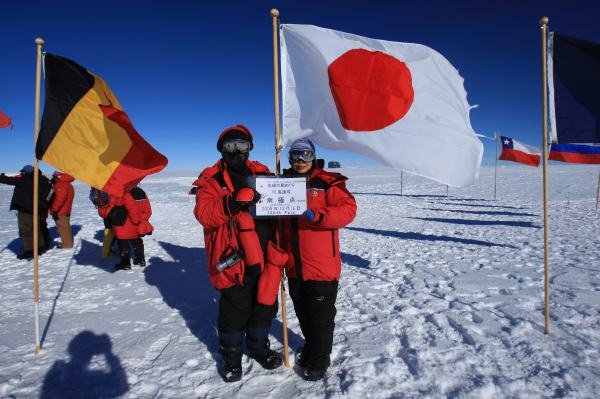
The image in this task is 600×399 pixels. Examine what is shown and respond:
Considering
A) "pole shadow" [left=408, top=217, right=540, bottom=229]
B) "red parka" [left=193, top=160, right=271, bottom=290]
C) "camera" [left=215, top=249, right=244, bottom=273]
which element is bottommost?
"pole shadow" [left=408, top=217, right=540, bottom=229]

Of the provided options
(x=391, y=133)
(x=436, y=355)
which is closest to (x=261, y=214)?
(x=391, y=133)

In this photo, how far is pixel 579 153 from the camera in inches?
502

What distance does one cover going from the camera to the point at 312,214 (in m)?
2.59

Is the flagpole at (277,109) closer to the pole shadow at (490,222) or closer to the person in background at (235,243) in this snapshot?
the person in background at (235,243)

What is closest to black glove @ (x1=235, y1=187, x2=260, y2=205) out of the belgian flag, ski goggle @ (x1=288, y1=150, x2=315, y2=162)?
ski goggle @ (x1=288, y1=150, x2=315, y2=162)

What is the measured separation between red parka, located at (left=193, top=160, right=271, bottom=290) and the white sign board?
172 millimetres

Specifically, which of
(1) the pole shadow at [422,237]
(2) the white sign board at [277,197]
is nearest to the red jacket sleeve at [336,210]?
(2) the white sign board at [277,197]

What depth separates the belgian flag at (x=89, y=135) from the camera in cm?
321

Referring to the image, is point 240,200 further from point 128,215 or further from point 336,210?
point 128,215

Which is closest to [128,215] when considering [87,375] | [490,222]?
[87,375]

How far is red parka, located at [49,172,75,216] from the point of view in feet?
24.5

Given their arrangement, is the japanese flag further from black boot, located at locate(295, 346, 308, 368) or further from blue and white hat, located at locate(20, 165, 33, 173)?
blue and white hat, located at locate(20, 165, 33, 173)

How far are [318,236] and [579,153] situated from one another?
1470 cm

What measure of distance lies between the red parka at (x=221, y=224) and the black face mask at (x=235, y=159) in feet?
0.18
